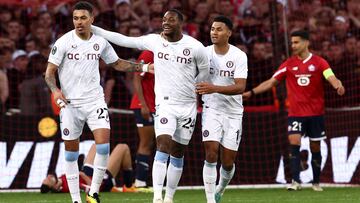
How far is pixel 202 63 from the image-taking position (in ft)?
44.5

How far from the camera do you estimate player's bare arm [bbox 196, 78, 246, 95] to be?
13148 mm

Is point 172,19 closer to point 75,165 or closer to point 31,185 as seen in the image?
point 75,165

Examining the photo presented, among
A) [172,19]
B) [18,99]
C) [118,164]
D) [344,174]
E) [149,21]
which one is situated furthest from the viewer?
[149,21]

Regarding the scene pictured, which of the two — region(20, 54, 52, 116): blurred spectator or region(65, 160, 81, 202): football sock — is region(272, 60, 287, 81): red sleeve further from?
region(65, 160, 81, 202): football sock

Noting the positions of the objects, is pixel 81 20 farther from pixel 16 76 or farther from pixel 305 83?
pixel 16 76

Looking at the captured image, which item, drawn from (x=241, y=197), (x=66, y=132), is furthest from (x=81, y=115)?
(x=241, y=197)

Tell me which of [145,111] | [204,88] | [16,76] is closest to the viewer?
[204,88]

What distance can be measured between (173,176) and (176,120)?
28.3 inches

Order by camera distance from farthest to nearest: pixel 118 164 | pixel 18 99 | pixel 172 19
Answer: pixel 18 99 → pixel 118 164 → pixel 172 19

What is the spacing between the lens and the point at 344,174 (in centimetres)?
1889

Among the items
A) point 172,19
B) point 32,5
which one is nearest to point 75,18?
point 172,19

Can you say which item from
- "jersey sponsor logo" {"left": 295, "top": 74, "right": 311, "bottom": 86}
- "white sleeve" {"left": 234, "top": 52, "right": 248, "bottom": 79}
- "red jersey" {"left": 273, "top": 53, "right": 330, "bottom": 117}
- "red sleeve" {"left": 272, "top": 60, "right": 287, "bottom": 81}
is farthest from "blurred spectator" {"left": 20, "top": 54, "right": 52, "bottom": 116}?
"white sleeve" {"left": 234, "top": 52, "right": 248, "bottom": 79}

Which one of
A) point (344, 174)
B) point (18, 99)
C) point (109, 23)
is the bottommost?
point (344, 174)

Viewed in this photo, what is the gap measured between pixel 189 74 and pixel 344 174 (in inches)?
→ 245
